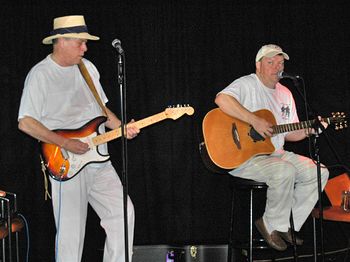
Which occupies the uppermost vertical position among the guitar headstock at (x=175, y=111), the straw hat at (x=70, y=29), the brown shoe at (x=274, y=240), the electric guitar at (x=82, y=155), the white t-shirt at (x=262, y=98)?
the straw hat at (x=70, y=29)

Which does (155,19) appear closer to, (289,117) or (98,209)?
(289,117)

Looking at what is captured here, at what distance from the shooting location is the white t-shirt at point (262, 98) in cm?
575

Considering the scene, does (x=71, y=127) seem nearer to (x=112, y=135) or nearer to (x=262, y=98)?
(x=112, y=135)

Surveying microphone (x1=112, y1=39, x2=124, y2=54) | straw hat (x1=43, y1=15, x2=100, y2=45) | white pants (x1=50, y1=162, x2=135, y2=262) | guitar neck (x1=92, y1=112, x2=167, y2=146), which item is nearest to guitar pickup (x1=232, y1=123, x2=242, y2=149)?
guitar neck (x1=92, y1=112, x2=167, y2=146)

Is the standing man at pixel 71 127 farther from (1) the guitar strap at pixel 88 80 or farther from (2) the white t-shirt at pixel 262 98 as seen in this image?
(2) the white t-shirt at pixel 262 98

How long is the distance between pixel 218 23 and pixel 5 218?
9.29ft

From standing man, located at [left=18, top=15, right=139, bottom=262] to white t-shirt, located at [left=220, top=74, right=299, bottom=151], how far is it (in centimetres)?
117

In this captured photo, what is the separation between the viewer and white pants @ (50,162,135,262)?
494 centimetres

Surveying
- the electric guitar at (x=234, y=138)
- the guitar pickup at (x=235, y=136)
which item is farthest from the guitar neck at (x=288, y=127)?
the guitar pickup at (x=235, y=136)

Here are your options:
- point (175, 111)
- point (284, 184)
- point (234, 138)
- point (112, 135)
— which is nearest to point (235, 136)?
point (234, 138)

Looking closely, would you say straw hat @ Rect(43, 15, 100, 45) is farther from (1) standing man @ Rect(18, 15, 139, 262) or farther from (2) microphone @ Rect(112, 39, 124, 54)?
(2) microphone @ Rect(112, 39, 124, 54)

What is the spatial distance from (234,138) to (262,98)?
1.58 feet

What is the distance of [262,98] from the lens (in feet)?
19.1

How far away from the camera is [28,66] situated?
20.5 ft
